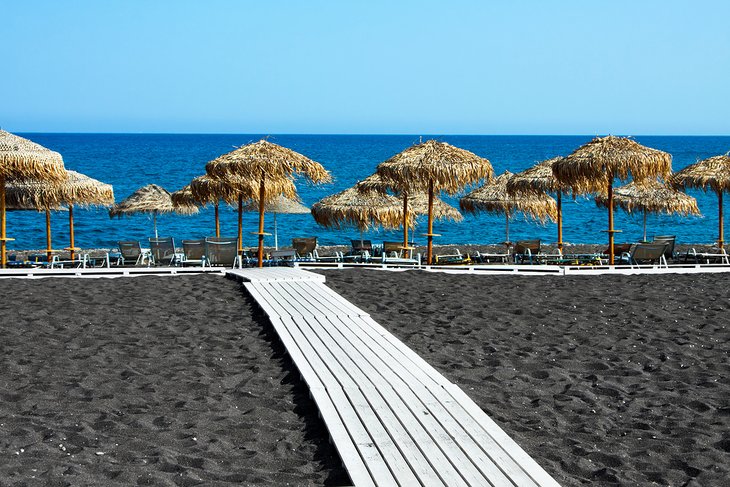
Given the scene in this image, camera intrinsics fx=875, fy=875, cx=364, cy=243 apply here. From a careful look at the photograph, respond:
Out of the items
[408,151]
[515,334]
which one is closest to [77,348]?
[515,334]

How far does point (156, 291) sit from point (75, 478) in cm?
682

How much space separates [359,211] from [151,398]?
12797 mm

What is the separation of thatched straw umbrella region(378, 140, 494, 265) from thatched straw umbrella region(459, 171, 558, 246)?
12.7 feet

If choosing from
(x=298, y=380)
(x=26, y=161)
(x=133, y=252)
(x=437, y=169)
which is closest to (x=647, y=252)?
(x=437, y=169)

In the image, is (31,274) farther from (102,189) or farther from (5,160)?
(102,189)

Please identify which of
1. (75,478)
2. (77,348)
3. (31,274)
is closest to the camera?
(75,478)

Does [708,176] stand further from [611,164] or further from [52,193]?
[52,193]

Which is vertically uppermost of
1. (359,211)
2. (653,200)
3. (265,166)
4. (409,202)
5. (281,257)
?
(265,166)

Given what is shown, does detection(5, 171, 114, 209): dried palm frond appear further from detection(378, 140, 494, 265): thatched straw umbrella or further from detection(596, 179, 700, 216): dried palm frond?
detection(596, 179, 700, 216): dried palm frond

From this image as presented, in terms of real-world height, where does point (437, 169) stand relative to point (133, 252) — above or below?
above

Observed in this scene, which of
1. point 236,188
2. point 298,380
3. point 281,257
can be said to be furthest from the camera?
point 281,257

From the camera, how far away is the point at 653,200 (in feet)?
68.1

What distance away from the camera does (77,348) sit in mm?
8305

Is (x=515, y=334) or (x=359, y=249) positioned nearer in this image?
(x=515, y=334)
